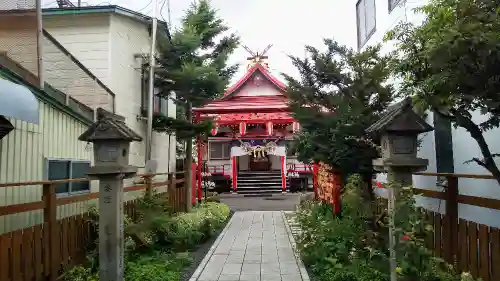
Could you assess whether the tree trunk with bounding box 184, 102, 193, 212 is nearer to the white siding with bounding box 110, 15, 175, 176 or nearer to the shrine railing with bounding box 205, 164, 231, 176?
the white siding with bounding box 110, 15, 175, 176

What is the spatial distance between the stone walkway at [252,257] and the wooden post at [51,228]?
1963 mm

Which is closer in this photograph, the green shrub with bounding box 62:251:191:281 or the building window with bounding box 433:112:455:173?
the green shrub with bounding box 62:251:191:281

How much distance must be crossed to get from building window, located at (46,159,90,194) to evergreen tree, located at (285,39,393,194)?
15.4 ft

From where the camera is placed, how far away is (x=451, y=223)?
16.9 feet

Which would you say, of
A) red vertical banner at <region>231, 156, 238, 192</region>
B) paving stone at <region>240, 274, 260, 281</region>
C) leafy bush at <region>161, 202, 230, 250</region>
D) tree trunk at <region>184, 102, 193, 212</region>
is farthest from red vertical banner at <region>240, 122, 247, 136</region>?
paving stone at <region>240, 274, 260, 281</region>

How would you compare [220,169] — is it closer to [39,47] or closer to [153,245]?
[153,245]

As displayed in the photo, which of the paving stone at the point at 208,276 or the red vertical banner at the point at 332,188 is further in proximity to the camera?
the red vertical banner at the point at 332,188

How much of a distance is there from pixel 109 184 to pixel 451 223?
14.8ft

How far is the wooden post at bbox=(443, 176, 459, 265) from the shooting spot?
5.07 m

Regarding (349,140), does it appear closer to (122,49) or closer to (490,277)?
(490,277)

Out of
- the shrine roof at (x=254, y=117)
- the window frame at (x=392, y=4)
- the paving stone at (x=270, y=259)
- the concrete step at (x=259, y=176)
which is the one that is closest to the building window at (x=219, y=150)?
the concrete step at (x=259, y=176)

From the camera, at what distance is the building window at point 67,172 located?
6.89m

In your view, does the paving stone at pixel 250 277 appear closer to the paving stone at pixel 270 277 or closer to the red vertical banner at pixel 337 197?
the paving stone at pixel 270 277

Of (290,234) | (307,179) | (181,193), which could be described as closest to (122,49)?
(181,193)
